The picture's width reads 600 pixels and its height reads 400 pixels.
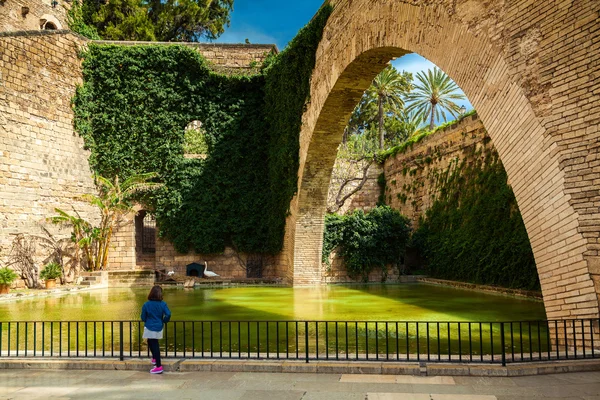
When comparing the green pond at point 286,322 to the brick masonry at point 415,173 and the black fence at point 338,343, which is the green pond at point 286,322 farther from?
the brick masonry at point 415,173

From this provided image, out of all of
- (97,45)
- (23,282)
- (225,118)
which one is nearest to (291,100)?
(225,118)

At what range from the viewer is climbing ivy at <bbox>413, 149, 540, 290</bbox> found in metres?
14.0

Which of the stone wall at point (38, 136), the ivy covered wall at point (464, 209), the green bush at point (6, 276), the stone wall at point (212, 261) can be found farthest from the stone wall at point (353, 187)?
the green bush at point (6, 276)

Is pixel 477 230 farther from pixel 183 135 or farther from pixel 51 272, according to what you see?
pixel 51 272

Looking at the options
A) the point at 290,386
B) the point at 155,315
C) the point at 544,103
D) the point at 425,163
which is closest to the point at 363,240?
the point at 425,163

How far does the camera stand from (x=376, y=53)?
1138cm

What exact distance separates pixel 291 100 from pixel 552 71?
11.8 metres

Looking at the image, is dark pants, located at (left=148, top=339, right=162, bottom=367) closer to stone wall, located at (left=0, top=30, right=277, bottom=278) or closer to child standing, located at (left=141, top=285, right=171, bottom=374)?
child standing, located at (left=141, top=285, right=171, bottom=374)

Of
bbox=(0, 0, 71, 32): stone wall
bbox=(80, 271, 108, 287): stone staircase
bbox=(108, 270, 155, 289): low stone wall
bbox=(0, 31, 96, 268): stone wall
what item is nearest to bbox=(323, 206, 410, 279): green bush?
bbox=(108, 270, 155, 289): low stone wall

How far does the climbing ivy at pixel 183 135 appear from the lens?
67.6 ft

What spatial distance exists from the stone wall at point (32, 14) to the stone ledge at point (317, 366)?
2009 centimetres

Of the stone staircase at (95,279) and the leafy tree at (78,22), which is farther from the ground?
the leafy tree at (78,22)

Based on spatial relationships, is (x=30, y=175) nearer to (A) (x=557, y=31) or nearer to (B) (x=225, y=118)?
(B) (x=225, y=118)

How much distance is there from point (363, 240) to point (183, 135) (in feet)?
26.7
